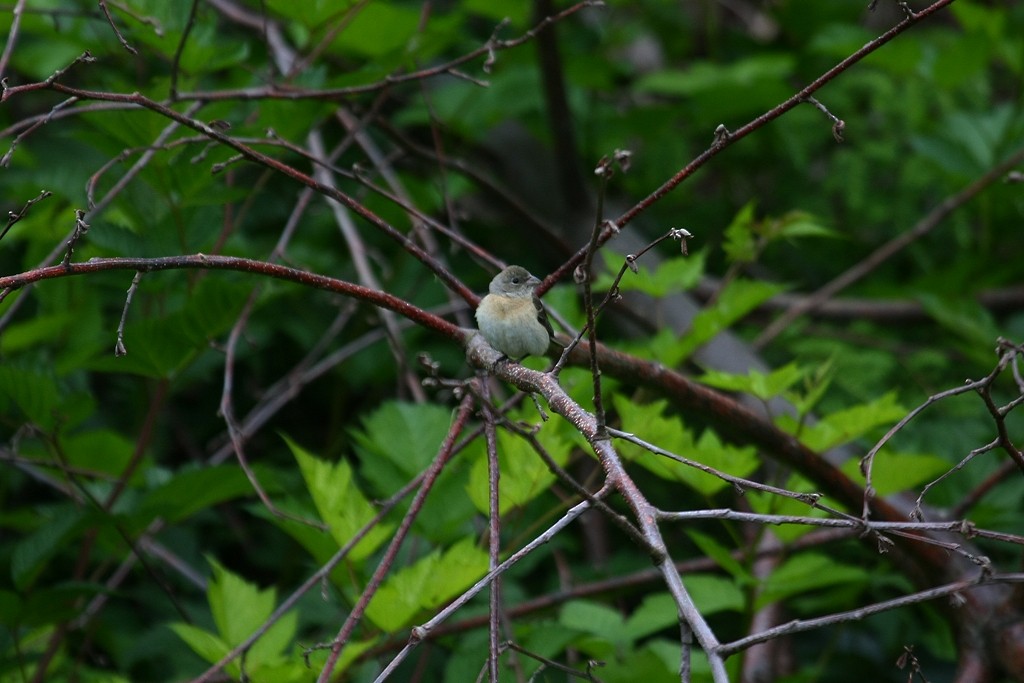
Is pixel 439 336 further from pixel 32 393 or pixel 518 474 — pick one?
pixel 32 393

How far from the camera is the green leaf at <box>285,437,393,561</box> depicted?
2.51 m

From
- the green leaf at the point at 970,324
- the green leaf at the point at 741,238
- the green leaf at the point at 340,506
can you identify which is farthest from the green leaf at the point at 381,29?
the green leaf at the point at 970,324

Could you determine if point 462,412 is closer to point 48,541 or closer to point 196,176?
point 196,176

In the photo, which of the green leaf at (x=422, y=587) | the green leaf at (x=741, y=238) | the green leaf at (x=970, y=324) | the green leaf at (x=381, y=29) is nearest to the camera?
the green leaf at (x=422, y=587)

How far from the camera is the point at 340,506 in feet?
8.31

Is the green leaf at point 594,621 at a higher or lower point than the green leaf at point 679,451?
lower

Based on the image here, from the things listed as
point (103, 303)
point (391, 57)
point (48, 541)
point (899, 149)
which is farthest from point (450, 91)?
point (48, 541)

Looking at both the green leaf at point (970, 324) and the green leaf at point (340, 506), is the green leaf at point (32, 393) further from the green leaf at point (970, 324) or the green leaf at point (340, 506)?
the green leaf at point (970, 324)

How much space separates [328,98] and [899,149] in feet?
10.2

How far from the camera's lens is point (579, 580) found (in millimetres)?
3561

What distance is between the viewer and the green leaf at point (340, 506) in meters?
2.51

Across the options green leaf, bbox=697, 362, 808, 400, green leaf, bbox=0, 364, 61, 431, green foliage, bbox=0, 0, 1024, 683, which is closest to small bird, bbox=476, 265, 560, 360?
green foliage, bbox=0, 0, 1024, 683

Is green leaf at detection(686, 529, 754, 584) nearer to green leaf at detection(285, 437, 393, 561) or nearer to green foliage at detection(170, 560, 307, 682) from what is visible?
green leaf at detection(285, 437, 393, 561)

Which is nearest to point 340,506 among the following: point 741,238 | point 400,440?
point 400,440
